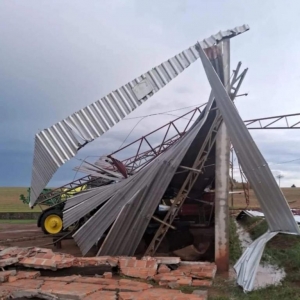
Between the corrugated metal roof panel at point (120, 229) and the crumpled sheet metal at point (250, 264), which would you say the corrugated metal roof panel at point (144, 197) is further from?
the crumpled sheet metal at point (250, 264)

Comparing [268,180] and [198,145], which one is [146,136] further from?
[268,180]

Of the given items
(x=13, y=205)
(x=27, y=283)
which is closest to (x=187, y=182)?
(x=27, y=283)

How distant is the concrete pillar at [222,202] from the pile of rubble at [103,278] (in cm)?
49

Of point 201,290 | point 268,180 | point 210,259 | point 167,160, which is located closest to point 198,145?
point 167,160

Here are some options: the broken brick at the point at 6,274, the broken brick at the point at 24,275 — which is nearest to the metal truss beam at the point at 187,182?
the broken brick at the point at 24,275

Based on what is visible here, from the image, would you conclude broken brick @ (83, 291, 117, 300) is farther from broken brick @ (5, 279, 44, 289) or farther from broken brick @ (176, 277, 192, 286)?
broken brick @ (176, 277, 192, 286)

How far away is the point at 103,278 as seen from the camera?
8.81 meters

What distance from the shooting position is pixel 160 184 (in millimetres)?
10938

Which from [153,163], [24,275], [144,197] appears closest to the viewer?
[24,275]

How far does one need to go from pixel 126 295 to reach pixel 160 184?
421cm

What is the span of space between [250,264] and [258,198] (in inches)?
52.6

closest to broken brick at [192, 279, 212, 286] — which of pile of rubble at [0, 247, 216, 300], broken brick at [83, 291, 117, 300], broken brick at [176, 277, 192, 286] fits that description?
pile of rubble at [0, 247, 216, 300]

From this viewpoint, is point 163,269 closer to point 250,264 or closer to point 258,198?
point 250,264

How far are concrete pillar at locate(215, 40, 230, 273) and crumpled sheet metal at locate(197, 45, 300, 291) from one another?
66.3 inches
